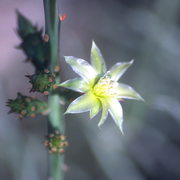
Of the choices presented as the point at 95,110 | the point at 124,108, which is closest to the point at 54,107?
the point at 95,110

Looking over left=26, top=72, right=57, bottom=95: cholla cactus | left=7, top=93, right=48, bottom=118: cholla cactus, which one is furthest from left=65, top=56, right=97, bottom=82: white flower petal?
left=7, top=93, right=48, bottom=118: cholla cactus

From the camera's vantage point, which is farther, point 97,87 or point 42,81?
point 97,87

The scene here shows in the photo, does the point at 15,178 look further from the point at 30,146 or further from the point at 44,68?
the point at 44,68

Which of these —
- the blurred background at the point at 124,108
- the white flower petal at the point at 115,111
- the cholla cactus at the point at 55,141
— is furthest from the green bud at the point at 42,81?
the blurred background at the point at 124,108

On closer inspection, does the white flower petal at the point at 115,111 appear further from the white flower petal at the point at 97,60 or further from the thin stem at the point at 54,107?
the thin stem at the point at 54,107

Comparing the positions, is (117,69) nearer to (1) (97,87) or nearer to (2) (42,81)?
(1) (97,87)

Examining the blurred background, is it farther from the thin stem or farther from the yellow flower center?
the yellow flower center

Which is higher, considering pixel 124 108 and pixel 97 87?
pixel 97 87
